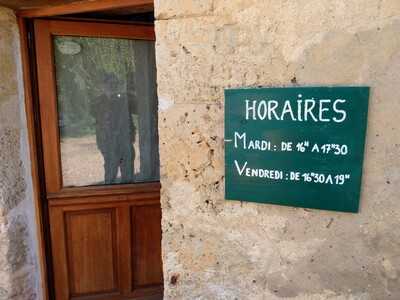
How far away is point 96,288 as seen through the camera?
224 centimetres

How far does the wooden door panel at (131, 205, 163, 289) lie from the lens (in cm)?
224

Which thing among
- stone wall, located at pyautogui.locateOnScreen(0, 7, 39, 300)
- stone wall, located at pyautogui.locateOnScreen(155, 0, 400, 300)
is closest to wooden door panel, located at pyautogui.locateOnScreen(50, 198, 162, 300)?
stone wall, located at pyautogui.locateOnScreen(0, 7, 39, 300)

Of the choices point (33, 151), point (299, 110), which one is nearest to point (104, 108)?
point (33, 151)

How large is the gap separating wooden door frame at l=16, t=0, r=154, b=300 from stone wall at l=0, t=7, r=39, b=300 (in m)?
0.04

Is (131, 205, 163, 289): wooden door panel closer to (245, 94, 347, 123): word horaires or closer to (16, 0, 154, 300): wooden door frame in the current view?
(16, 0, 154, 300): wooden door frame

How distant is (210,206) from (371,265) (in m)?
0.64

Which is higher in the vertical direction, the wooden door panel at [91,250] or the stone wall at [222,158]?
the stone wall at [222,158]

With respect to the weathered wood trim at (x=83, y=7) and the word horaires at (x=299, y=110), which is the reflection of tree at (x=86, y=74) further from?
the word horaires at (x=299, y=110)

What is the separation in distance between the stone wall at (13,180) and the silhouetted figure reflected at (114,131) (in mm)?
472

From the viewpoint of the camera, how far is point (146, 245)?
2266mm

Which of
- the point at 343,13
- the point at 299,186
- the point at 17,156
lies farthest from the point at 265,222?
the point at 17,156

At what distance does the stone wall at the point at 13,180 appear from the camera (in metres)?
1.82

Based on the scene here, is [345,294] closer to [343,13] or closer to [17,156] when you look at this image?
[343,13]

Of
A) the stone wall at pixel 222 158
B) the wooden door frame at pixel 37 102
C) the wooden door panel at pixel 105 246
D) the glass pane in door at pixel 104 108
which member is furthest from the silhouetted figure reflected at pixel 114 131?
the stone wall at pixel 222 158
